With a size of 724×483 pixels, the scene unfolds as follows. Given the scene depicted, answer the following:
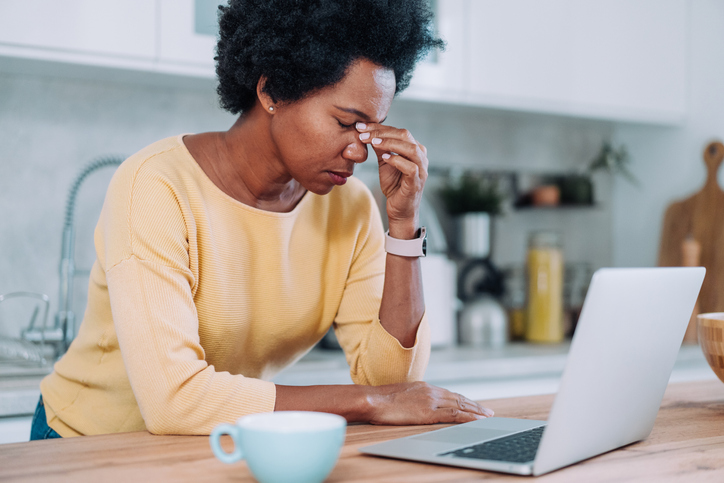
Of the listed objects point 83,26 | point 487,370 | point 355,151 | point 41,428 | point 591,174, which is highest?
point 83,26

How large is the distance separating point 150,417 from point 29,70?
1391 millimetres

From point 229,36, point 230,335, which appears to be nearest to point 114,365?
point 230,335

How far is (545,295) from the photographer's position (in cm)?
245

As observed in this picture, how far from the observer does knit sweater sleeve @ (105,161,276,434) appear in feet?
2.83

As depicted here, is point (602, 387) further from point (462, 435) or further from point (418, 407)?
point (418, 407)

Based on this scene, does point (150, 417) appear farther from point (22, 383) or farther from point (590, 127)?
point (590, 127)

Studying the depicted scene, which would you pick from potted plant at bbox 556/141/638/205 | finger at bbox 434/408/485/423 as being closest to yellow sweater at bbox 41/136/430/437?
finger at bbox 434/408/485/423

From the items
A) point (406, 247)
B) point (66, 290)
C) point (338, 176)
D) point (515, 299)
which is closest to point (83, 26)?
point (66, 290)

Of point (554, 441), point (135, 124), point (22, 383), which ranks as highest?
point (135, 124)

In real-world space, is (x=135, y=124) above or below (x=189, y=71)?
below

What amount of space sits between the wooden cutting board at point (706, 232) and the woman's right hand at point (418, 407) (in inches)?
68.3

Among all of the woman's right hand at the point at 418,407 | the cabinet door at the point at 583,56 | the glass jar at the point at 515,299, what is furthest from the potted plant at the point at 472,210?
the woman's right hand at the point at 418,407

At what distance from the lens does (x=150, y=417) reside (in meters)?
0.85

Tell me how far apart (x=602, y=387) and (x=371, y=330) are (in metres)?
0.63
